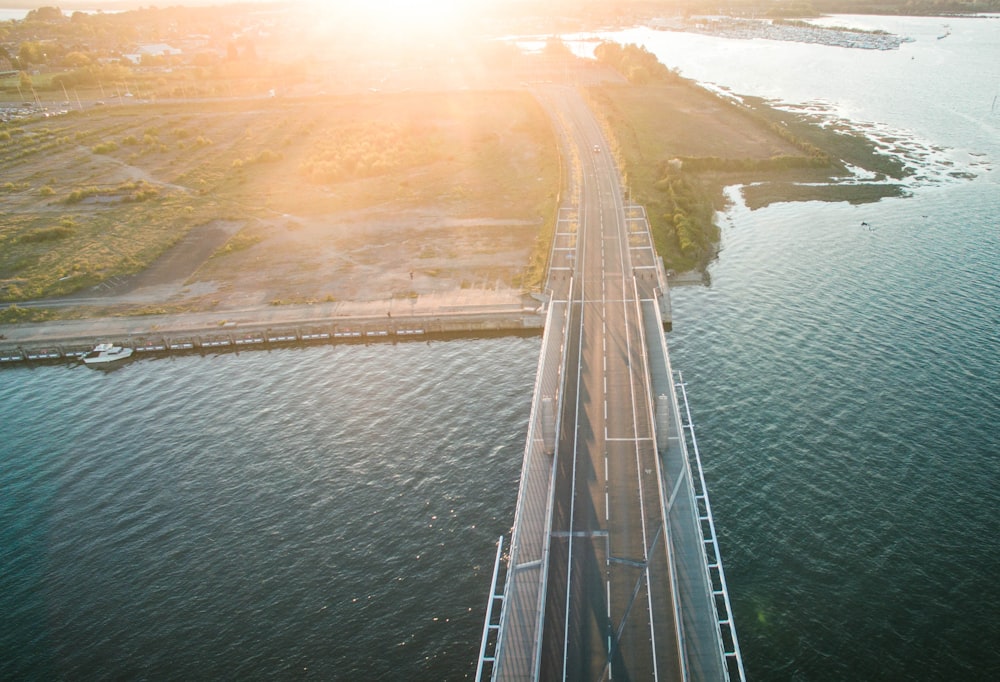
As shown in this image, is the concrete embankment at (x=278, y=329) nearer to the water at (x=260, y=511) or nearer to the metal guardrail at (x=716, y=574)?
the water at (x=260, y=511)

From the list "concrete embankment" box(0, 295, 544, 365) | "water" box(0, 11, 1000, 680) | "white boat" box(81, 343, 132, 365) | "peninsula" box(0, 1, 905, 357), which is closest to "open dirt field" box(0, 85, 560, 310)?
"peninsula" box(0, 1, 905, 357)

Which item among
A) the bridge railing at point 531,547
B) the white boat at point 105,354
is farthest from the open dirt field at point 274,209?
the bridge railing at point 531,547

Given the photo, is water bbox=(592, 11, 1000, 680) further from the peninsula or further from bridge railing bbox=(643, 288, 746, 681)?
the peninsula

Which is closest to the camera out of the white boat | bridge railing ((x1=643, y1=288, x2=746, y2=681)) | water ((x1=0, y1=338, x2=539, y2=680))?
bridge railing ((x1=643, y1=288, x2=746, y2=681))

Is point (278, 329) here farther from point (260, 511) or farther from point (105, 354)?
point (260, 511)

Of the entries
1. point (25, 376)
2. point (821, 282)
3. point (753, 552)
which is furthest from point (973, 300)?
point (25, 376)

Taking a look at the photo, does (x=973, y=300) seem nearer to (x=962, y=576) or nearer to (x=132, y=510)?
(x=962, y=576)
